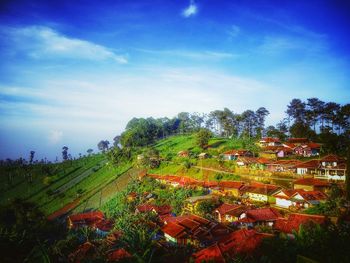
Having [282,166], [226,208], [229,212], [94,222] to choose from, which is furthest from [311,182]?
[94,222]

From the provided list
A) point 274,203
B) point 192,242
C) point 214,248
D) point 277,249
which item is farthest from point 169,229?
point 277,249

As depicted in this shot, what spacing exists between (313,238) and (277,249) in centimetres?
178

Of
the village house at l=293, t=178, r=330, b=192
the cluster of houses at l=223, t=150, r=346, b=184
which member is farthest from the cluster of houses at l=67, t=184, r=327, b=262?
the cluster of houses at l=223, t=150, r=346, b=184

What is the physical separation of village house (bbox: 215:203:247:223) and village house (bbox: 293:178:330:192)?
9.30m

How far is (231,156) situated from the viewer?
60562 millimetres

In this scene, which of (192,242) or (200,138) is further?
(200,138)

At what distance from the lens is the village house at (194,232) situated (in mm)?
26891

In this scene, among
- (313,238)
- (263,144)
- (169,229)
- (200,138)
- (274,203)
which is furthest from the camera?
(200,138)

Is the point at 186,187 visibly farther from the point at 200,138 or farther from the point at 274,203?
the point at 200,138

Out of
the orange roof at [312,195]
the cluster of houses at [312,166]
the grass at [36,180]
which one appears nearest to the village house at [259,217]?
the orange roof at [312,195]

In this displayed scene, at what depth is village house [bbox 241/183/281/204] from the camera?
3716 cm

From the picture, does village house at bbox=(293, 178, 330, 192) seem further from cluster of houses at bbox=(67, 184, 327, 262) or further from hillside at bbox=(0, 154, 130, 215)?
hillside at bbox=(0, 154, 130, 215)

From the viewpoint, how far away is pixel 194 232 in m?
27.9

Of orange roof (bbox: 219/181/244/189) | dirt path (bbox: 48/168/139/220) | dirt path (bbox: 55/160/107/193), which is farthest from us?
dirt path (bbox: 55/160/107/193)
